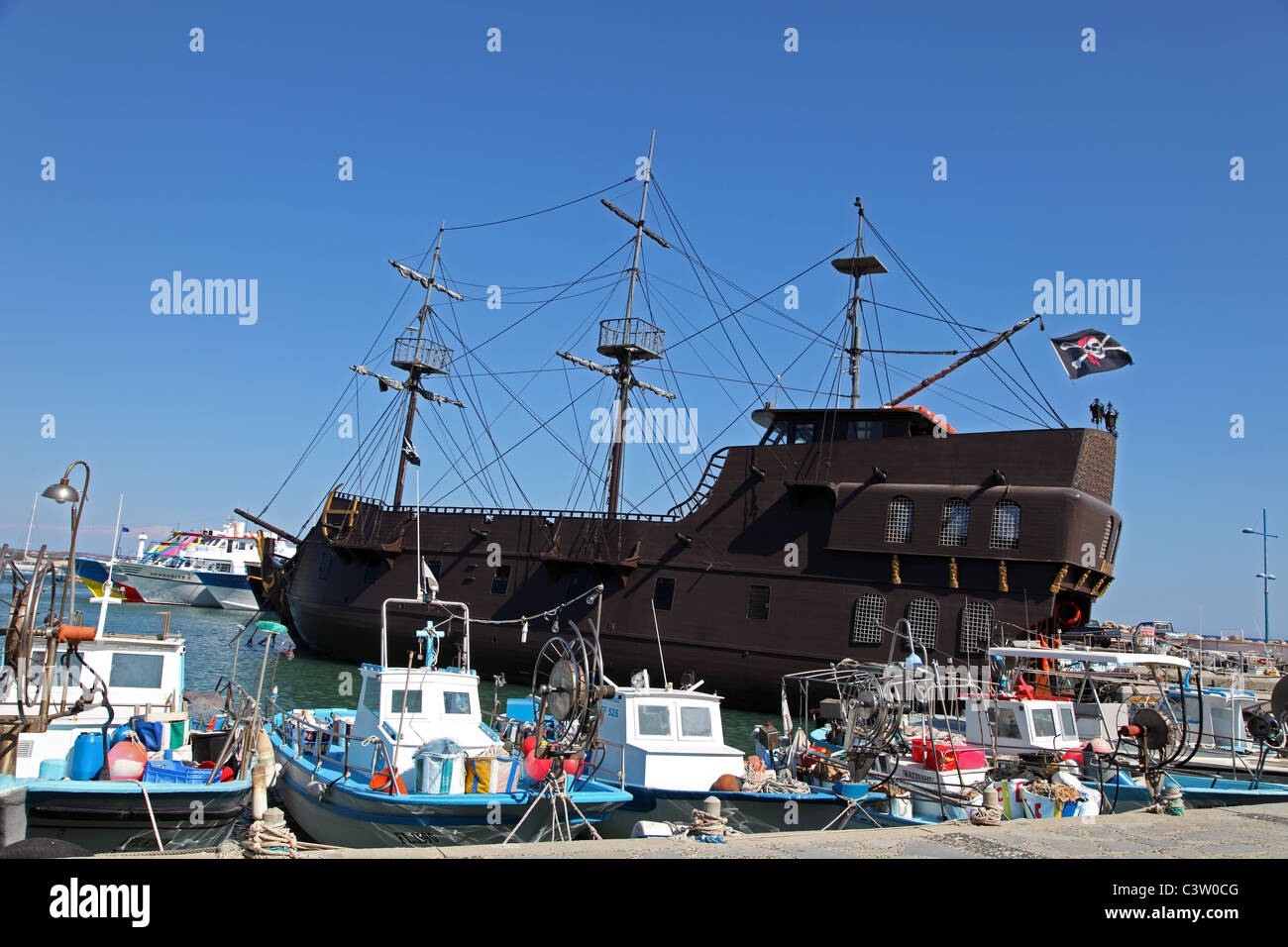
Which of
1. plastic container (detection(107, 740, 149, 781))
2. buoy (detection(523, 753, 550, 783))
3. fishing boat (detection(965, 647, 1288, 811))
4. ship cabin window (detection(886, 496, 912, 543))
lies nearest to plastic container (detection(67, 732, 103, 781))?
plastic container (detection(107, 740, 149, 781))

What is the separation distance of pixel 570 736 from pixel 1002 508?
60.8ft

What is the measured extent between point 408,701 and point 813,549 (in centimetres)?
1733

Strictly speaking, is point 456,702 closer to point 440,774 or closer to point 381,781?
point 381,781

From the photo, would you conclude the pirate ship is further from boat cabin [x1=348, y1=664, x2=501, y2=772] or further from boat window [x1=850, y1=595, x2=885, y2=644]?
boat cabin [x1=348, y1=664, x2=501, y2=772]

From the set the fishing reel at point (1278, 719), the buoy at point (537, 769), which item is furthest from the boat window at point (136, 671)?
the fishing reel at point (1278, 719)

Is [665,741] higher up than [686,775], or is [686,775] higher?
[665,741]

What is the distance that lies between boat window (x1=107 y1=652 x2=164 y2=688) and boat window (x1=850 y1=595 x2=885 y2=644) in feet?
64.0

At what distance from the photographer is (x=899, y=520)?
28.3 metres

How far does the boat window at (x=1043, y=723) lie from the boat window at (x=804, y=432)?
1455 centimetres

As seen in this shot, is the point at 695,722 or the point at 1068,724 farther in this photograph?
the point at 1068,724

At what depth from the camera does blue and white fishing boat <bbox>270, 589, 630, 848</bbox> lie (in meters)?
12.5

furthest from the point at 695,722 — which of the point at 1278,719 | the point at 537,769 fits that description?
the point at 1278,719
